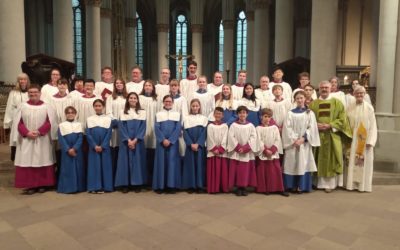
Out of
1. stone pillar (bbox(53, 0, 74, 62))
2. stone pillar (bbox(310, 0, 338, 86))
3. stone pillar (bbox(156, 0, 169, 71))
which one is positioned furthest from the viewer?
stone pillar (bbox(156, 0, 169, 71))

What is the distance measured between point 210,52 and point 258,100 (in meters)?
22.4

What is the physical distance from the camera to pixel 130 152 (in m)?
5.67

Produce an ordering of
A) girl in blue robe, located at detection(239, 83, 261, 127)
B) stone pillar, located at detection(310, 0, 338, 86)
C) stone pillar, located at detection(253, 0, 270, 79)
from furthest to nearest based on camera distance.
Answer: stone pillar, located at detection(253, 0, 270, 79) → stone pillar, located at detection(310, 0, 338, 86) → girl in blue robe, located at detection(239, 83, 261, 127)

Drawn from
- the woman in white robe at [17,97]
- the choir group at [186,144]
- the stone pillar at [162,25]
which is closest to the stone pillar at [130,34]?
the stone pillar at [162,25]

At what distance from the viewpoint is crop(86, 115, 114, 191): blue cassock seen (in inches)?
219

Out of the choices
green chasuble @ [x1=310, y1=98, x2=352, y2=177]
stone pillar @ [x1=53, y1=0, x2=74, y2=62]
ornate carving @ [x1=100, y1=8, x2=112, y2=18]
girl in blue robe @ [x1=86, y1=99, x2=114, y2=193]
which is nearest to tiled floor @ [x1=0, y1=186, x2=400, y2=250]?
girl in blue robe @ [x1=86, y1=99, x2=114, y2=193]

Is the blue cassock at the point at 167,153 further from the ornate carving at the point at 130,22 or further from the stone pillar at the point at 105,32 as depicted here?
the ornate carving at the point at 130,22

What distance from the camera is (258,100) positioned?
6145 mm

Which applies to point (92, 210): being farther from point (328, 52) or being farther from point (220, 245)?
point (328, 52)

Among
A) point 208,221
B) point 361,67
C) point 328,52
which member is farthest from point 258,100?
point 361,67

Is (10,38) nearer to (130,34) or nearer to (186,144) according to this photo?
(186,144)

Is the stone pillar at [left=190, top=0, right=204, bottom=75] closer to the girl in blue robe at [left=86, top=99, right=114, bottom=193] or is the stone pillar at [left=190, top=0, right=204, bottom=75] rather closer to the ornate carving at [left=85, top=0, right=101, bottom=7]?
the ornate carving at [left=85, top=0, right=101, bottom=7]

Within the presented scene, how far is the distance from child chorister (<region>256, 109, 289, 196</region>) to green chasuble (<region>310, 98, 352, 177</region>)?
0.86 metres

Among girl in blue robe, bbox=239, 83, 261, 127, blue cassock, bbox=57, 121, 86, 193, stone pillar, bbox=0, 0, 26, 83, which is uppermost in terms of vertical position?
stone pillar, bbox=0, 0, 26, 83
